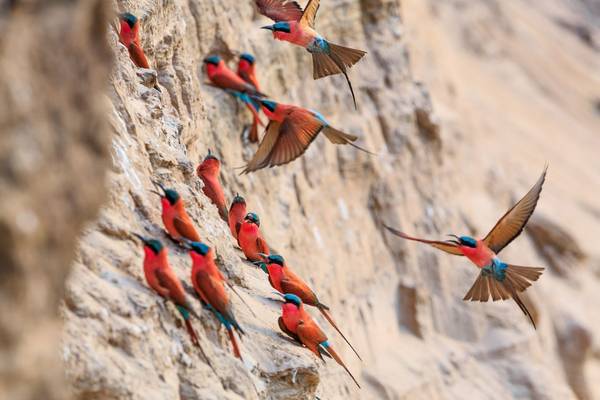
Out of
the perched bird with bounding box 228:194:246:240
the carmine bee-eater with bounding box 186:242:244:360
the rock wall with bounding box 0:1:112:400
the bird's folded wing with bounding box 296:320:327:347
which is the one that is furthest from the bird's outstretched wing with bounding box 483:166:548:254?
the rock wall with bounding box 0:1:112:400

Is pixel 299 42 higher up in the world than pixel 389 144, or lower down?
A: higher up

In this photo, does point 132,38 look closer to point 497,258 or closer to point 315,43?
point 315,43

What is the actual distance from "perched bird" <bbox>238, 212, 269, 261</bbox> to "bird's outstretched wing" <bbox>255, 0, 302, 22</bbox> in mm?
1746

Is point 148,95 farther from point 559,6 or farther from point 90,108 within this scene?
point 559,6

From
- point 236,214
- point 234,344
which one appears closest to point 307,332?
point 234,344

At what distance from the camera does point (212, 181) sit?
511 cm

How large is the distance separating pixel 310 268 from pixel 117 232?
3163 millimetres

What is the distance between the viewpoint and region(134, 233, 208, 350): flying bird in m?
3.37

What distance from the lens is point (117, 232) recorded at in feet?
11.6

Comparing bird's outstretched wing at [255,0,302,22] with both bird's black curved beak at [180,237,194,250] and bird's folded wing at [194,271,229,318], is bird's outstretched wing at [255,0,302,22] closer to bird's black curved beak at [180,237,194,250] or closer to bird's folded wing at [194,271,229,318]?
bird's black curved beak at [180,237,194,250]

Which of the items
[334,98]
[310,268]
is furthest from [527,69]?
[310,268]

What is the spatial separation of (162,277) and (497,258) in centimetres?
260

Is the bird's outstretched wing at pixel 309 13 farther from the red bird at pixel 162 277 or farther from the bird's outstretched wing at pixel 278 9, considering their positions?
the red bird at pixel 162 277

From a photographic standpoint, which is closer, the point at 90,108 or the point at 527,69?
the point at 90,108
